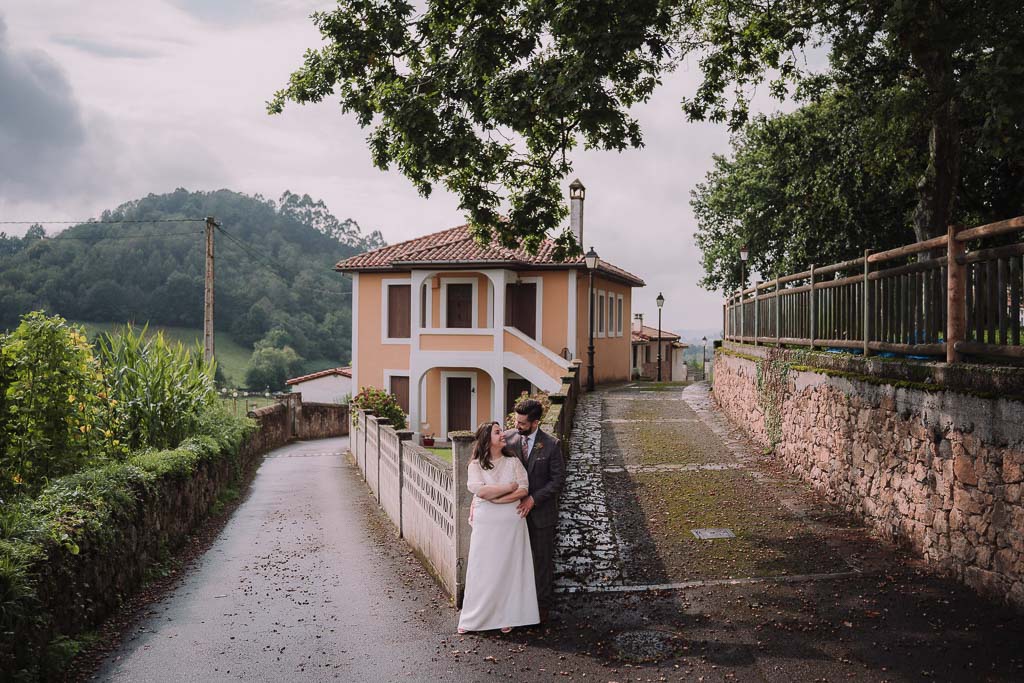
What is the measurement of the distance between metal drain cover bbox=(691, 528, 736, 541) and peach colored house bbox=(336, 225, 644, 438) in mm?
14592

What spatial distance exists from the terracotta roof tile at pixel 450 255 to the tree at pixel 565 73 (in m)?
10.3

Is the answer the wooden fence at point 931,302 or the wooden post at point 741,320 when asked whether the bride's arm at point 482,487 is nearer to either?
the wooden fence at point 931,302

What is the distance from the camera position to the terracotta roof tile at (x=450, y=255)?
1015 inches

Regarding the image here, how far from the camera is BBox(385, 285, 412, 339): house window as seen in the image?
28.5 metres

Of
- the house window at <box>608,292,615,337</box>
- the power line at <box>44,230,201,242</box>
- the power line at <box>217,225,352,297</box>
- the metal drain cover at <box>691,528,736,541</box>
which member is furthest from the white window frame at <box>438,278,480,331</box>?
the power line at <box>217,225,352,297</box>

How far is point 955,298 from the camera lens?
24.7 feet

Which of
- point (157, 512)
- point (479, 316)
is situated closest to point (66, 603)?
point (157, 512)

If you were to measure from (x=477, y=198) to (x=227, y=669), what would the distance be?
849 cm

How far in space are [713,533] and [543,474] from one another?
10.1 feet

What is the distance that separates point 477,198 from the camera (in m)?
12.9

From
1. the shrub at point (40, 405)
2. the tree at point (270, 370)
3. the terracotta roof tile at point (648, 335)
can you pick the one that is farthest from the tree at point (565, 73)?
the tree at point (270, 370)

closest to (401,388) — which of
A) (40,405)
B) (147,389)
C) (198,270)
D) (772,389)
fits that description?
(147,389)

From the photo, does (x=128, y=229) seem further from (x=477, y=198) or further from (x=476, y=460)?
(x=476, y=460)

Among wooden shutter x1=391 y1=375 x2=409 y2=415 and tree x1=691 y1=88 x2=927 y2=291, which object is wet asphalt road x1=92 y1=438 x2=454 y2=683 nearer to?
tree x1=691 y1=88 x2=927 y2=291
